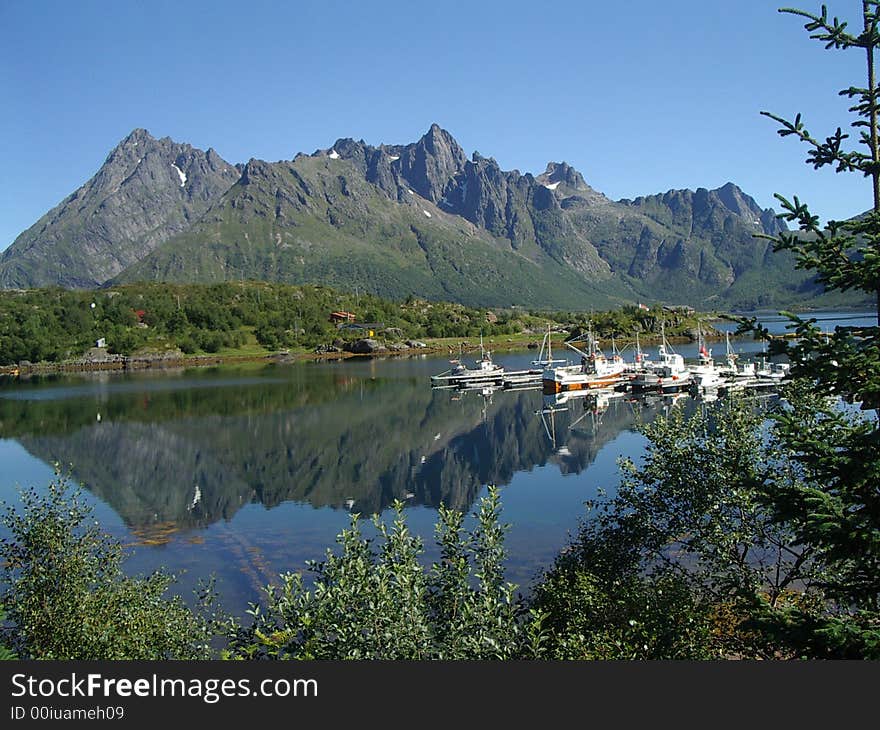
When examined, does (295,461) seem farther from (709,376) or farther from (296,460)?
(709,376)

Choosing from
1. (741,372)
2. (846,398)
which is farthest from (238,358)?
(846,398)

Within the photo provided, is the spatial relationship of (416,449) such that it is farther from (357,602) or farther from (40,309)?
(40,309)

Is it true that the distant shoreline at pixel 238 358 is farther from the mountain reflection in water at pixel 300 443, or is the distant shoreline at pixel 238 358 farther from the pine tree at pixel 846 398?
the pine tree at pixel 846 398

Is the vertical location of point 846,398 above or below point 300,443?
above

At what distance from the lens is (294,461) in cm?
6000

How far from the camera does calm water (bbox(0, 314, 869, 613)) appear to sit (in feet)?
122

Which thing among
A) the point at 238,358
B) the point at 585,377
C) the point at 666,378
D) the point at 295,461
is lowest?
the point at 295,461

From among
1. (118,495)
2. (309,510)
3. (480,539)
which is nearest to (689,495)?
(480,539)

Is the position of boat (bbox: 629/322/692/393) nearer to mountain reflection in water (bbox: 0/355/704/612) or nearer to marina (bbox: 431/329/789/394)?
marina (bbox: 431/329/789/394)

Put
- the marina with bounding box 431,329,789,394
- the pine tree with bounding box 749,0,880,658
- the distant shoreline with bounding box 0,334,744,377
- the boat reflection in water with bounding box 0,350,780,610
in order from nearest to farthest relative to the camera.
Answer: the pine tree with bounding box 749,0,880,658 → the boat reflection in water with bounding box 0,350,780,610 → the marina with bounding box 431,329,789,394 → the distant shoreline with bounding box 0,334,744,377

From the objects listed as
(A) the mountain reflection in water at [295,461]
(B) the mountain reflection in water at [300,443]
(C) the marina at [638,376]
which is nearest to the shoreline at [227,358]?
(A) the mountain reflection in water at [295,461]

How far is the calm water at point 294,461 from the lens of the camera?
37188 millimetres

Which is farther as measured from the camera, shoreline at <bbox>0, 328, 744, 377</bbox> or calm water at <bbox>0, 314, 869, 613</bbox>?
shoreline at <bbox>0, 328, 744, 377</bbox>

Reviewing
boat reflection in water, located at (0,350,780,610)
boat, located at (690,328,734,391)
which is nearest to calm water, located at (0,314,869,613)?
boat reflection in water, located at (0,350,780,610)
